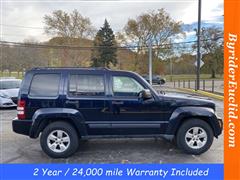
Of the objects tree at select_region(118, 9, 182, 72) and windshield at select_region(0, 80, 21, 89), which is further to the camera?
tree at select_region(118, 9, 182, 72)

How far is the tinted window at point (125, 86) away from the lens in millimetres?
5113

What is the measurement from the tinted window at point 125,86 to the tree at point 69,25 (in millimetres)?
39749

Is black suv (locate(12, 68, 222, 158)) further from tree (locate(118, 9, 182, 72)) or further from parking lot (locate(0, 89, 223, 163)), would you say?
tree (locate(118, 9, 182, 72))

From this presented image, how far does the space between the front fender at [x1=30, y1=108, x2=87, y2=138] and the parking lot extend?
534mm

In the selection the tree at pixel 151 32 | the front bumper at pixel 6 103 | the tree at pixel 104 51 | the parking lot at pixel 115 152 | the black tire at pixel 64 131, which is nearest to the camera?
the parking lot at pixel 115 152

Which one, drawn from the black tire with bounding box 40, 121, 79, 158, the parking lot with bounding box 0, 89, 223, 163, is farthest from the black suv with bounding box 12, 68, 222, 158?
the parking lot with bounding box 0, 89, 223, 163

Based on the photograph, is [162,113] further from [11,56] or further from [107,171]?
[11,56]

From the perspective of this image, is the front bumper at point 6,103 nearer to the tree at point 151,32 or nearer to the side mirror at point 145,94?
the side mirror at point 145,94

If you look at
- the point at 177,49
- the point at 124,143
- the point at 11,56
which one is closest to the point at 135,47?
the point at 177,49

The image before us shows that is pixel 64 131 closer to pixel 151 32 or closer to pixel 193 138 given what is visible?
pixel 193 138

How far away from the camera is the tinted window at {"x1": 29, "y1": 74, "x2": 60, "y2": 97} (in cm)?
502

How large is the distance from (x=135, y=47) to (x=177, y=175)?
1474 inches

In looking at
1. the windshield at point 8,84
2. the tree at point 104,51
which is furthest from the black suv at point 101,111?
the tree at point 104,51

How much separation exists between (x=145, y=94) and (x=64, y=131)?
185cm
